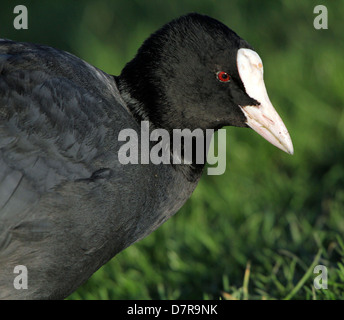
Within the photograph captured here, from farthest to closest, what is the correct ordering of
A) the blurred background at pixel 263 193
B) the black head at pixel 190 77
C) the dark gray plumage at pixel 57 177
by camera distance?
1. the blurred background at pixel 263 193
2. the black head at pixel 190 77
3. the dark gray plumage at pixel 57 177

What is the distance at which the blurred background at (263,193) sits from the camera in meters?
3.10

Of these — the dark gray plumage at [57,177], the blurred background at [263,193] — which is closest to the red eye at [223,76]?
the dark gray plumage at [57,177]

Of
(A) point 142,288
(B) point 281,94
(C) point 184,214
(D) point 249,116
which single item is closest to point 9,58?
(D) point 249,116

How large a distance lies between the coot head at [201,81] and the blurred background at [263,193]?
0.66 metres

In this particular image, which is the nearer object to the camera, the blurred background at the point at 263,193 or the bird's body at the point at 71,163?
the bird's body at the point at 71,163

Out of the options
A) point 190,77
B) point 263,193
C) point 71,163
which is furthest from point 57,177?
point 263,193

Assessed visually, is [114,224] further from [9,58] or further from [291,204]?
[291,204]

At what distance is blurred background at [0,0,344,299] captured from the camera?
10.2ft

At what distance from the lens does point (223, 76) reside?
2.54 meters

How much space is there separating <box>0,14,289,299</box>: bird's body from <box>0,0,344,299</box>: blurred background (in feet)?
2.15

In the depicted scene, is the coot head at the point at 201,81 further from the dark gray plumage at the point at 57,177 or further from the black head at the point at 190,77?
the dark gray plumage at the point at 57,177

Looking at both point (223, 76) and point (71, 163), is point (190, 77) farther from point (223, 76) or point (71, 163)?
point (71, 163)

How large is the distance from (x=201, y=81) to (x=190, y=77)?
0.04 m

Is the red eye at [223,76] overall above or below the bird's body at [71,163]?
above
